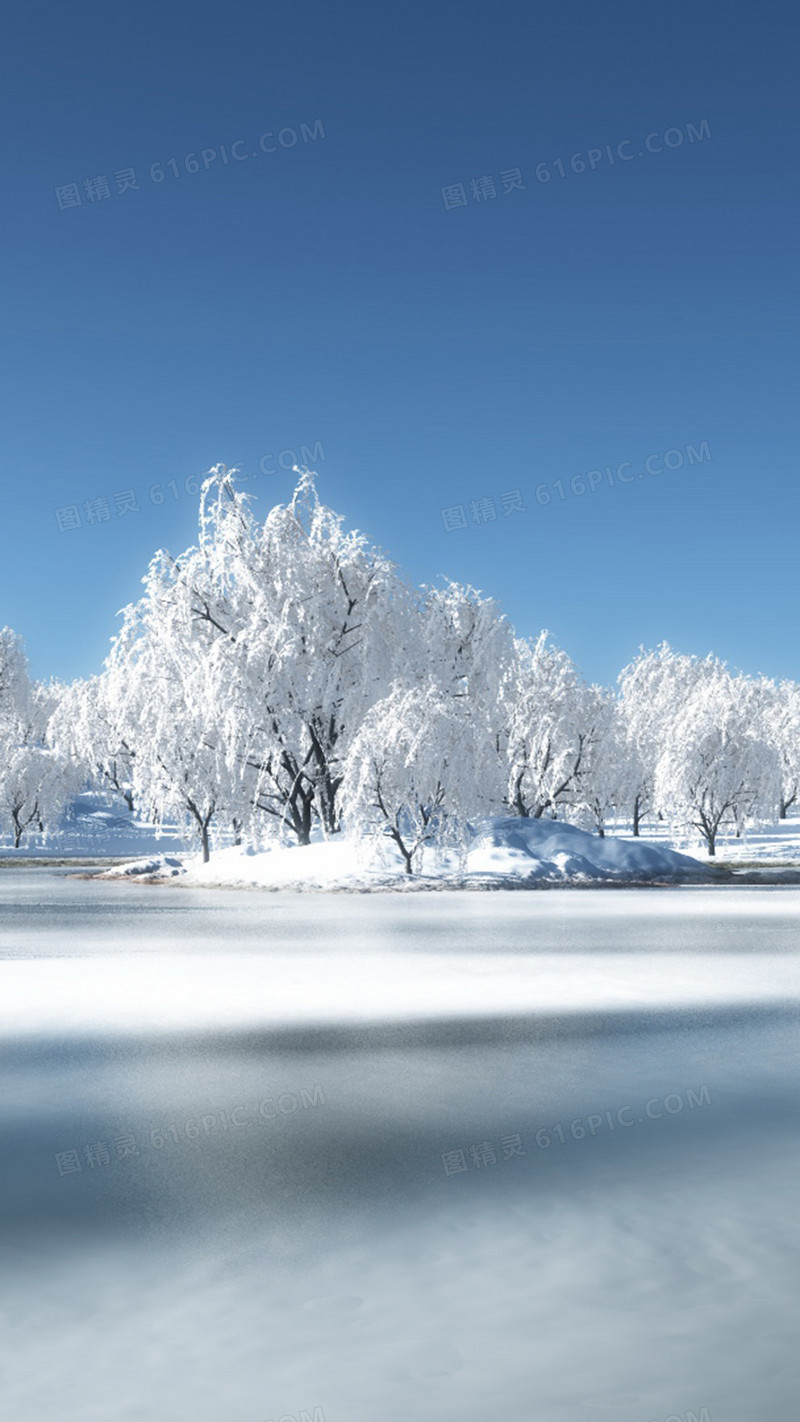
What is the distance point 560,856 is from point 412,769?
16.1ft

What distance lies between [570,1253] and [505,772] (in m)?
28.1

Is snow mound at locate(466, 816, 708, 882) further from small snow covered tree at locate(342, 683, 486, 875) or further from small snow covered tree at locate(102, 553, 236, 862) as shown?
small snow covered tree at locate(102, 553, 236, 862)

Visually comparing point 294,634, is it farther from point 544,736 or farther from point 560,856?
point 544,736

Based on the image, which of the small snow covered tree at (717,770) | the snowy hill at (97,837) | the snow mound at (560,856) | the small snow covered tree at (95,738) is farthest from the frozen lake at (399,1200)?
the snowy hill at (97,837)

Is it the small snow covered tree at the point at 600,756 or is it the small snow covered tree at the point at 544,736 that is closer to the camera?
the small snow covered tree at the point at 544,736

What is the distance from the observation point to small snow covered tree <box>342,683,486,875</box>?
1174 inches

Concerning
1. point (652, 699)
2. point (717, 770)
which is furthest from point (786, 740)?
point (717, 770)

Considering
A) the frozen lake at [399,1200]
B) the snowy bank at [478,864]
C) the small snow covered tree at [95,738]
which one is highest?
the small snow covered tree at [95,738]

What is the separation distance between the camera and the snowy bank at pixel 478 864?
97.1ft

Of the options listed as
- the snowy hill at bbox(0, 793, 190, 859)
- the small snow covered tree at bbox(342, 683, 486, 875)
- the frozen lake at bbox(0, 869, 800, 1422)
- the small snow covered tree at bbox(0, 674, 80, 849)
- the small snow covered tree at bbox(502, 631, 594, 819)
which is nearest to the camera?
the frozen lake at bbox(0, 869, 800, 1422)

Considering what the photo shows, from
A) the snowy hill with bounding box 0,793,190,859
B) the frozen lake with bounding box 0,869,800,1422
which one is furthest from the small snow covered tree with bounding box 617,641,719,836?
the frozen lake with bounding box 0,869,800,1422

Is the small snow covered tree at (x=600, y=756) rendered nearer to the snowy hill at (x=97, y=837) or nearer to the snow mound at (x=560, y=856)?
the snow mound at (x=560, y=856)

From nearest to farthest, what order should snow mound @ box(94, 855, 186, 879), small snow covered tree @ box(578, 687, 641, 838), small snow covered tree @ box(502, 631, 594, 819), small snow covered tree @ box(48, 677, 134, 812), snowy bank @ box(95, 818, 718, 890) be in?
snowy bank @ box(95, 818, 718, 890) < snow mound @ box(94, 855, 186, 879) < small snow covered tree @ box(48, 677, 134, 812) < small snow covered tree @ box(502, 631, 594, 819) < small snow covered tree @ box(578, 687, 641, 838)

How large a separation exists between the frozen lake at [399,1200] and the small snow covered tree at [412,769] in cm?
1826
